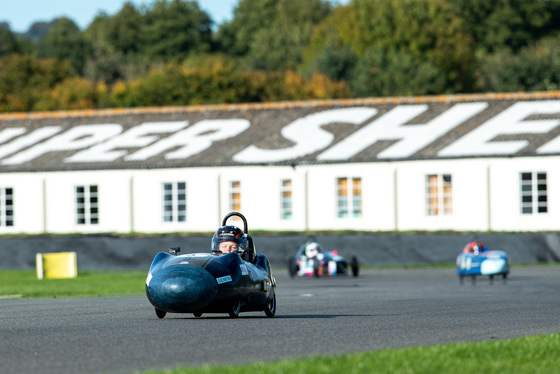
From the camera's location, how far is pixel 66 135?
58094mm

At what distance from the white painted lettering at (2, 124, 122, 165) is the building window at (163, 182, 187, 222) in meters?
5.32

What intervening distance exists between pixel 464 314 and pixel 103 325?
526 centimetres

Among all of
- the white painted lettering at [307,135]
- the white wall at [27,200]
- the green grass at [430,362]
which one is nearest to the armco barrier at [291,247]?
the white wall at [27,200]

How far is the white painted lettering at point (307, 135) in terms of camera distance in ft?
169

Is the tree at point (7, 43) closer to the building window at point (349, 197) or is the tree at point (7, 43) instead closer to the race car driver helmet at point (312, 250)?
the building window at point (349, 197)

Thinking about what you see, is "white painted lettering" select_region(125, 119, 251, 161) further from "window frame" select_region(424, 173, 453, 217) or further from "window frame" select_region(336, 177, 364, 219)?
"window frame" select_region(424, 173, 453, 217)

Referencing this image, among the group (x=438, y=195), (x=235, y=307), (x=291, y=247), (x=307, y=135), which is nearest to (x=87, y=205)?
(x=307, y=135)

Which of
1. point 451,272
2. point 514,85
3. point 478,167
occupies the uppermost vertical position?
point 514,85

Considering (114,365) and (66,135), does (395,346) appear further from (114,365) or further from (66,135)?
(66,135)

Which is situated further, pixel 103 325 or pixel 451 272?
pixel 451 272

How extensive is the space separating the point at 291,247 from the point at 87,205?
13.1 m

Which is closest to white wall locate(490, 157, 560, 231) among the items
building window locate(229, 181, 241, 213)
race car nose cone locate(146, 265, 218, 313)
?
building window locate(229, 181, 241, 213)

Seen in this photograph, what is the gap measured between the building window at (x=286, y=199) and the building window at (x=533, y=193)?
9288mm

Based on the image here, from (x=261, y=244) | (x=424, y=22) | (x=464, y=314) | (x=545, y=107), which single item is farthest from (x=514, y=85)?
(x=464, y=314)
